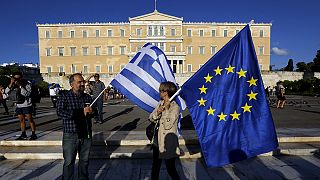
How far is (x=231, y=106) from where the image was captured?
173 inches

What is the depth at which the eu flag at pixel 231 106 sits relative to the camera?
168 inches

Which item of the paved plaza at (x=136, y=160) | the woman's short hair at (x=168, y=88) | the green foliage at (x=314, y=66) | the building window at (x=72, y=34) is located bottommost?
the paved plaza at (x=136, y=160)

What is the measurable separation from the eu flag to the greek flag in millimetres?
851

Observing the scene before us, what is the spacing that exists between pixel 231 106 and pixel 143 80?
1.68 m

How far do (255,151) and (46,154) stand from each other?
4.30 meters

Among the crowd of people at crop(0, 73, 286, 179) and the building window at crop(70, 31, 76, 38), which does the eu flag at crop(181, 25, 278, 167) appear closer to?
the crowd of people at crop(0, 73, 286, 179)

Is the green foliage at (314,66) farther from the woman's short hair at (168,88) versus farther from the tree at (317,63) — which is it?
the woman's short hair at (168,88)

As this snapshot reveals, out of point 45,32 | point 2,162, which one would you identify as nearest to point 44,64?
point 45,32

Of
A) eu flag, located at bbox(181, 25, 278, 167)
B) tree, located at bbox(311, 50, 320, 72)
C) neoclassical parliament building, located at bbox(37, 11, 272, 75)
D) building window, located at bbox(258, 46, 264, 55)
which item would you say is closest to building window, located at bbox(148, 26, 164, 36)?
neoclassical parliament building, located at bbox(37, 11, 272, 75)

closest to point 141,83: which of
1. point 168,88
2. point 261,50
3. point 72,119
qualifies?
point 168,88

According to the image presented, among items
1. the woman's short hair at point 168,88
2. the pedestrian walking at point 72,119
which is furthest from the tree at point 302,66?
the pedestrian walking at point 72,119

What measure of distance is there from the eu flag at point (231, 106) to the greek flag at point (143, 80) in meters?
0.85

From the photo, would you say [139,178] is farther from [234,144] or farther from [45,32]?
[45,32]

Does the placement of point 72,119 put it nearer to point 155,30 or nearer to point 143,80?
point 143,80
